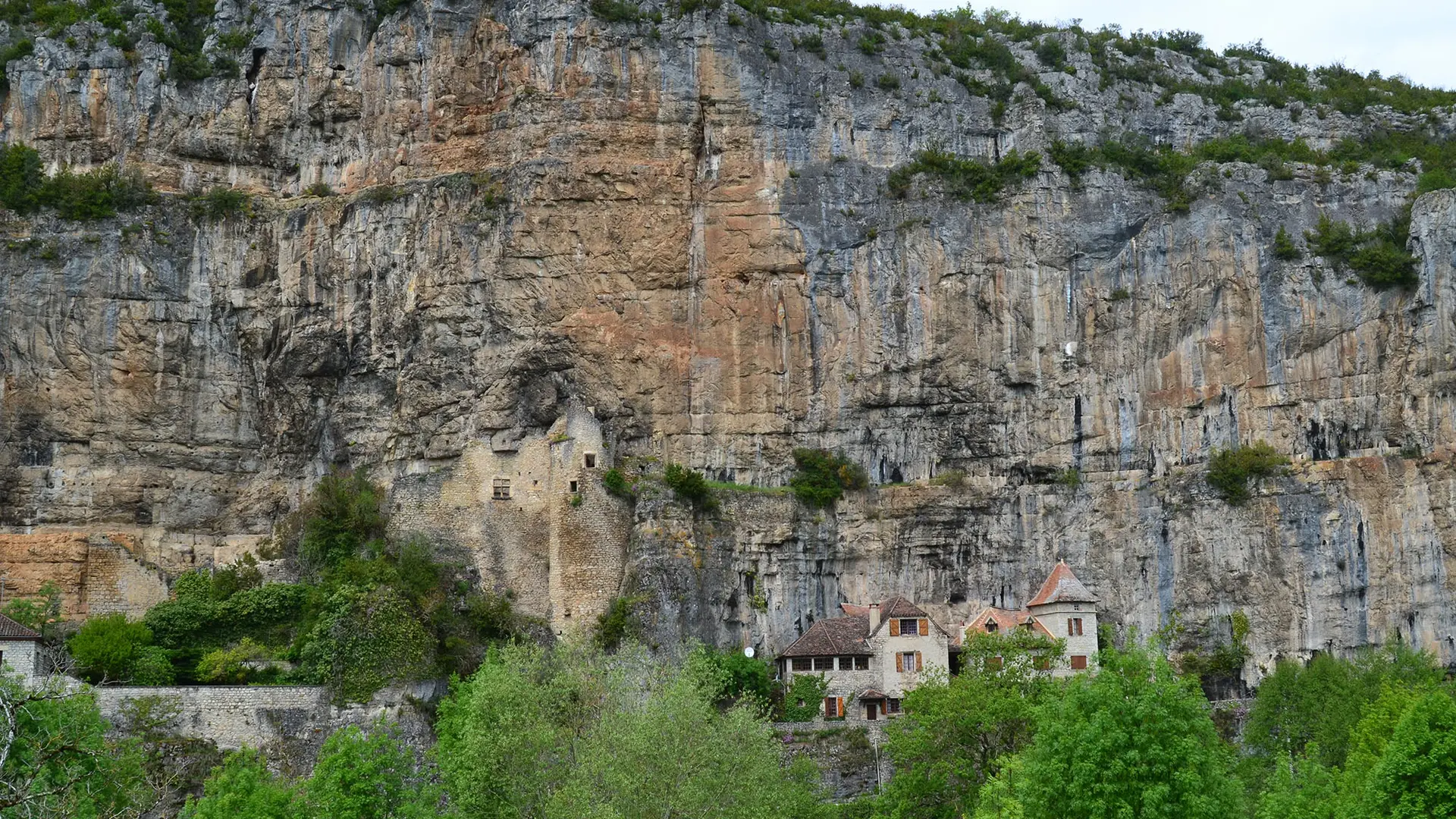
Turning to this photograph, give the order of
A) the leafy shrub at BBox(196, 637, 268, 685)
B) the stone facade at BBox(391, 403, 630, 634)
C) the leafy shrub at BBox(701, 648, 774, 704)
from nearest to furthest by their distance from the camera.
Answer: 1. the leafy shrub at BBox(196, 637, 268, 685)
2. the leafy shrub at BBox(701, 648, 774, 704)
3. the stone facade at BBox(391, 403, 630, 634)

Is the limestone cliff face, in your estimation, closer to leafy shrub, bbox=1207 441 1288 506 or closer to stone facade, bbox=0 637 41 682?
leafy shrub, bbox=1207 441 1288 506

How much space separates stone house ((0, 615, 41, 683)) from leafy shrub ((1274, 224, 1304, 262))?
1678 inches

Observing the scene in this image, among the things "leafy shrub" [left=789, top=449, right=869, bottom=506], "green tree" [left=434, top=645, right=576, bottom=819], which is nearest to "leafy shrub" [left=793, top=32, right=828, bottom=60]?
"leafy shrub" [left=789, top=449, right=869, bottom=506]

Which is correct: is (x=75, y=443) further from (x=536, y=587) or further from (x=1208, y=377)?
(x=1208, y=377)

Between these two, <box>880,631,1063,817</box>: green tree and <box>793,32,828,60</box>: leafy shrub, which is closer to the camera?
<box>880,631,1063,817</box>: green tree

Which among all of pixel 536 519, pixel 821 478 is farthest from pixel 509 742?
pixel 821 478

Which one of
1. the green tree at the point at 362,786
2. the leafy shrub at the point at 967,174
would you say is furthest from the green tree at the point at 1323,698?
the green tree at the point at 362,786

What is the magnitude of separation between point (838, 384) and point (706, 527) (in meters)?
7.59

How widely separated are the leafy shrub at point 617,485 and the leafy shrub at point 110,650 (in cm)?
1520

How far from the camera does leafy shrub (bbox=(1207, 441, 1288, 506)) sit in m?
59.2

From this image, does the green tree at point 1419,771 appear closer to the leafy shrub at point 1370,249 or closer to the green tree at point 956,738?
the green tree at point 956,738

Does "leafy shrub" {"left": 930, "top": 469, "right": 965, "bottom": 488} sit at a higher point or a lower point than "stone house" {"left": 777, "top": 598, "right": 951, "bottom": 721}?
higher

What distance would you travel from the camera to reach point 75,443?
62.7 m

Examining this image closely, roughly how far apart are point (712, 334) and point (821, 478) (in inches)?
251
